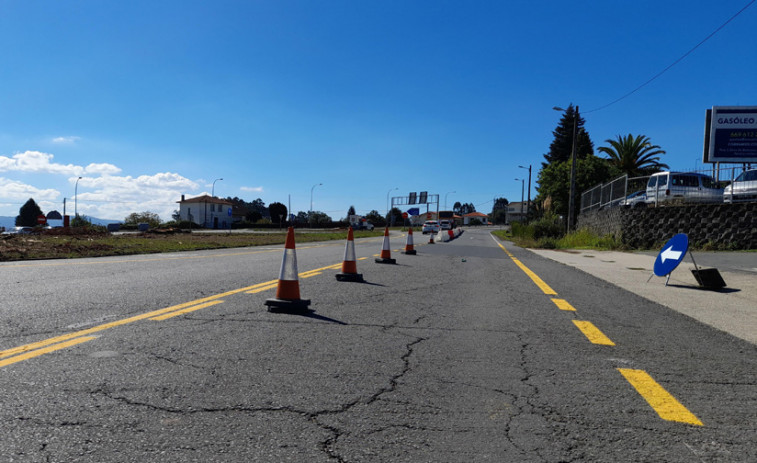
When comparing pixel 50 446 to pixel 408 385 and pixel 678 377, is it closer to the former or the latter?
pixel 408 385

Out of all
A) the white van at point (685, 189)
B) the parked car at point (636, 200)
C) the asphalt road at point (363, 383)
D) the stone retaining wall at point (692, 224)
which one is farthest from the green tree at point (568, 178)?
the asphalt road at point (363, 383)

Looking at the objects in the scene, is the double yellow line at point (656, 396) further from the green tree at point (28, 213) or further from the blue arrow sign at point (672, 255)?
the green tree at point (28, 213)

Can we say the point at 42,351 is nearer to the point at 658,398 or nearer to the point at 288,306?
the point at 288,306

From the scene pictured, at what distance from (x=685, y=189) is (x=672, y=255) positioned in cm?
1326

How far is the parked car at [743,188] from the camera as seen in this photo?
1773cm

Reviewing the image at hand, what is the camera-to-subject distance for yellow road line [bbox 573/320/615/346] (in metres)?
4.57

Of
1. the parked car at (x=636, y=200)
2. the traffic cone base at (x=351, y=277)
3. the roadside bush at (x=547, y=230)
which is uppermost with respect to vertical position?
the parked car at (x=636, y=200)

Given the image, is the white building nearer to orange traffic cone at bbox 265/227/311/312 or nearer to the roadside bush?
the roadside bush

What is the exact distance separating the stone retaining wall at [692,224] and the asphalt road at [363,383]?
13597 millimetres

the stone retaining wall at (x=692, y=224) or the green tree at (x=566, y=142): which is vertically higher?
the green tree at (x=566, y=142)

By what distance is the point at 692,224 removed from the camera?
1838cm

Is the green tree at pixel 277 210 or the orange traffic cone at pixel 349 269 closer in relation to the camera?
the orange traffic cone at pixel 349 269

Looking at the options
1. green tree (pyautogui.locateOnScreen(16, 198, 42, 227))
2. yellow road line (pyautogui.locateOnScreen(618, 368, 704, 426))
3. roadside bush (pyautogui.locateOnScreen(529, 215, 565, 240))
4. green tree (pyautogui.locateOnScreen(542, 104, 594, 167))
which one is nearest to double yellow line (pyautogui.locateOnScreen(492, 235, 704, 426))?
yellow road line (pyautogui.locateOnScreen(618, 368, 704, 426))

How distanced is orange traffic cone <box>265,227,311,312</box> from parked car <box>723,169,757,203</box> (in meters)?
17.7
